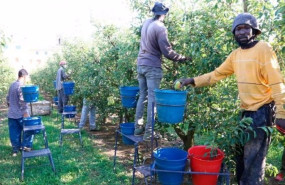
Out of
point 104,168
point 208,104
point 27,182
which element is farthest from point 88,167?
point 208,104

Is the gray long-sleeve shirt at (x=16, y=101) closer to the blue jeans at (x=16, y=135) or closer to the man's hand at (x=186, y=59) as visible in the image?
the blue jeans at (x=16, y=135)

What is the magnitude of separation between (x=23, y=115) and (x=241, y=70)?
16.9 ft

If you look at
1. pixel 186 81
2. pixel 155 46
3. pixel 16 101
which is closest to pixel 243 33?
pixel 186 81

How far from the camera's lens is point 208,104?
153 inches

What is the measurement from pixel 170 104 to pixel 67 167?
10.7ft

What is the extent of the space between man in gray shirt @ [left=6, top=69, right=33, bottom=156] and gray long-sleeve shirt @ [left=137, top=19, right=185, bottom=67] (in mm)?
3476

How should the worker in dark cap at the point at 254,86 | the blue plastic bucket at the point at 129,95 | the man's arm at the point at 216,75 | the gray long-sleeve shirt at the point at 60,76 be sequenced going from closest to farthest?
the worker in dark cap at the point at 254,86, the man's arm at the point at 216,75, the blue plastic bucket at the point at 129,95, the gray long-sleeve shirt at the point at 60,76

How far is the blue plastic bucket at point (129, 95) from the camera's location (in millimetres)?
4496

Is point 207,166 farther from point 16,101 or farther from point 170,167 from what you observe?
point 16,101

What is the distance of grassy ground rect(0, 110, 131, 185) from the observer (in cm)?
489

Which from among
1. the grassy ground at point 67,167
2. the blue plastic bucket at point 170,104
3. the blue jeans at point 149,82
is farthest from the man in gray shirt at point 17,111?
the blue plastic bucket at point 170,104

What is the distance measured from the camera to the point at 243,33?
2889 mm

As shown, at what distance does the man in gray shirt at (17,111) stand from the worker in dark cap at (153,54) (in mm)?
3408

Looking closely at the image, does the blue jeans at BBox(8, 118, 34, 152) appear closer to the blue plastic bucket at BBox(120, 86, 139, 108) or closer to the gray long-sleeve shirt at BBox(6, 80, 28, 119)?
the gray long-sleeve shirt at BBox(6, 80, 28, 119)
